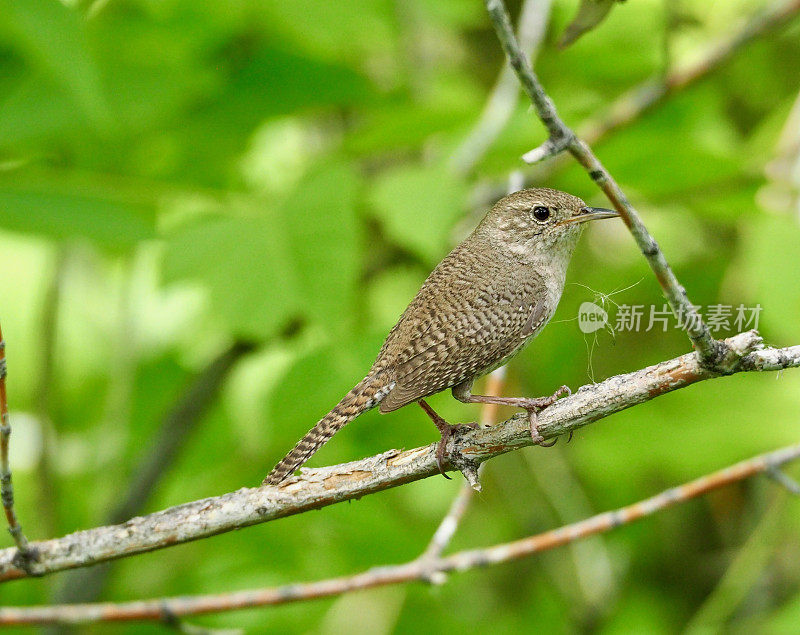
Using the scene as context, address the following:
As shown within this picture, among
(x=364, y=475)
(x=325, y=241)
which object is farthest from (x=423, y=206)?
(x=364, y=475)

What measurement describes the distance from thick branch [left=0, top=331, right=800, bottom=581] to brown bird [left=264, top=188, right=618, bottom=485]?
0.07m

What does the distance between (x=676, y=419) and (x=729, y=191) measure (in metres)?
1.15

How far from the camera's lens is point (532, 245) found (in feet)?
6.92

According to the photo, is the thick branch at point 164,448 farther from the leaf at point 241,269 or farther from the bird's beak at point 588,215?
the bird's beak at point 588,215

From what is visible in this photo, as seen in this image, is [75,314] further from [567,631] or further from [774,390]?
[774,390]

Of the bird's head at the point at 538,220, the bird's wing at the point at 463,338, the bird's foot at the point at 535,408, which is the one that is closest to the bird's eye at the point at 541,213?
the bird's head at the point at 538,220

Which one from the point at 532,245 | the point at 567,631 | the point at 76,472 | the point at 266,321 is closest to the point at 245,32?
the point at 266,321

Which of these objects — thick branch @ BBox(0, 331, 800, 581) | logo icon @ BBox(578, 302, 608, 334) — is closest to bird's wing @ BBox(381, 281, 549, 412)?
thick branch @ BBox(0, 331, 800, 581)

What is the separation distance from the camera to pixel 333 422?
1767 millimetres

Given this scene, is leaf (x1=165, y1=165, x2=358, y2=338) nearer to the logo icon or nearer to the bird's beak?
the bird's beak

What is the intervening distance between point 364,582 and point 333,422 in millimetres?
761

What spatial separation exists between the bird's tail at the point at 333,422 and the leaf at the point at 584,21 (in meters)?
0.81

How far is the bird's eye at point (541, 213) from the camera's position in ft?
6.65

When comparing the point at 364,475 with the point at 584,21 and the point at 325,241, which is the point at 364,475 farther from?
the point at 325,241
